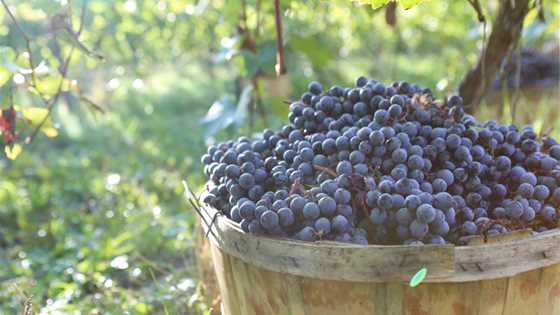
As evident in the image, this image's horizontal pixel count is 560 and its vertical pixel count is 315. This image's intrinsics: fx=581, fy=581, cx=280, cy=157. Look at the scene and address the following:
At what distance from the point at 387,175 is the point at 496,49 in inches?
45.9

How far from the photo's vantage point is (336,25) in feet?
18.4

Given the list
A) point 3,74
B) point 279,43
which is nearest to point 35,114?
point 3,74

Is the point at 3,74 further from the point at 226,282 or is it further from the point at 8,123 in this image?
the point at 226,282

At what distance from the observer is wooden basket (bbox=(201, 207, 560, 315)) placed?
1.26m

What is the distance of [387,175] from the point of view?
57.6 inches

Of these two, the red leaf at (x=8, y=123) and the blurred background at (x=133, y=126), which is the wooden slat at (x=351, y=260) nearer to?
the blurred background at (x=133, y=126)

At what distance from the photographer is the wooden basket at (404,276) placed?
4.13 feet

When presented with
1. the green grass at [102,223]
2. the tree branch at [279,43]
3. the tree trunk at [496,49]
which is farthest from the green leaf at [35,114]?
the tree trunk at [496,49]

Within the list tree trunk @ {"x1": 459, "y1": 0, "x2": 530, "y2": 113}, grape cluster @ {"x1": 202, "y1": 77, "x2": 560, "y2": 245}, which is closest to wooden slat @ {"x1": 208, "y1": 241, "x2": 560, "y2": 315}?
grape cluster @ {"x1": 202, "y1": 77, "x2": 560, "y2": 245}

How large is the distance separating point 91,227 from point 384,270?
256 cm

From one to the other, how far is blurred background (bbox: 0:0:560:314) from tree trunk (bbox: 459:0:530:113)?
0.08 metres

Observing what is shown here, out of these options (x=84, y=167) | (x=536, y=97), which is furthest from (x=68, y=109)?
(x=536, y=97)

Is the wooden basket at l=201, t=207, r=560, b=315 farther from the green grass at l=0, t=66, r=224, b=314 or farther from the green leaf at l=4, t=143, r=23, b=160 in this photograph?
the green leaf at l=4, t=143, r=23, b=160

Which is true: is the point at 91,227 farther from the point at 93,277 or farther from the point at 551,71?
the point at 551,71
